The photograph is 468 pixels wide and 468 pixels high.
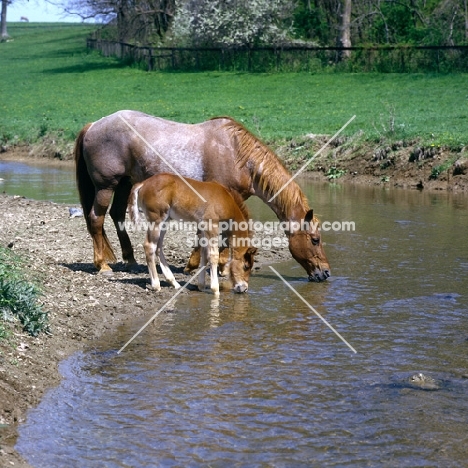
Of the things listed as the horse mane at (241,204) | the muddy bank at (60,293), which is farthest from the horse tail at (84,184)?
the horse mane at (241,204)

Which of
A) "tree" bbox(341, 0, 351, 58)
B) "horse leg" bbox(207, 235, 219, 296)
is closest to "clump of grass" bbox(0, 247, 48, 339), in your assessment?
"horse leg" bbox(207, 235, 219, 296)

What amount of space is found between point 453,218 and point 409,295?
5.23 metres

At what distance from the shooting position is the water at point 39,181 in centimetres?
1820

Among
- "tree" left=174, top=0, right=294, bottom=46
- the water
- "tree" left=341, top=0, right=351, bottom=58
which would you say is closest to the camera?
the water

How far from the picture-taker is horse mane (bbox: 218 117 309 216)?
10.4m

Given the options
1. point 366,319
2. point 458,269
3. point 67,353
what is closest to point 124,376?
point 67,353

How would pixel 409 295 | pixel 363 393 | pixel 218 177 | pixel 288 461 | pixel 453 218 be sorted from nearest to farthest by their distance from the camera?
pixel 288 461
pixel 363 393
pixel 409 295
pixel 218 177
pixel 453 218

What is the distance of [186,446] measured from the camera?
18.4 ft

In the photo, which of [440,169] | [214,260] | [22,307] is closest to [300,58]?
[440,169]

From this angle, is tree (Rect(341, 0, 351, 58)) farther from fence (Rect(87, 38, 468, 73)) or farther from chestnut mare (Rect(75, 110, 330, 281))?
chestnut mare (Rect(75, 110, 330, 281))

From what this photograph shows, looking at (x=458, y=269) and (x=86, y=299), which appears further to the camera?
(x=458, y=269)

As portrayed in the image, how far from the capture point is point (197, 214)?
9.72 metres

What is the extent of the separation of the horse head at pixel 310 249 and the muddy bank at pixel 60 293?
100 cm

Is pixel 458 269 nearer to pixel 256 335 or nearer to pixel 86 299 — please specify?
pixel 256 335
